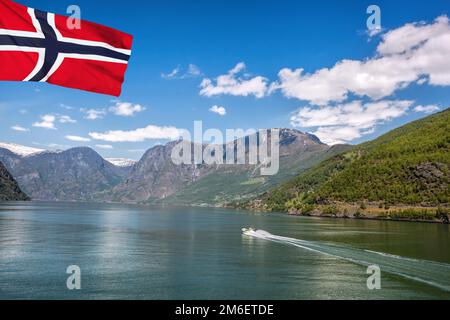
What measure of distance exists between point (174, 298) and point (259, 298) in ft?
30.0

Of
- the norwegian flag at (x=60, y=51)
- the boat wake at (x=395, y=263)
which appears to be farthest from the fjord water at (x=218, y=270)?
the norwegian flag at (x=60, y=51)

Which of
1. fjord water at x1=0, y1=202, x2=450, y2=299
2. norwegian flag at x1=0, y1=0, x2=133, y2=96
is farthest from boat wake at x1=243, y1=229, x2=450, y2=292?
norwegian flag at x1=0, y1=0, x2=133, y2=96

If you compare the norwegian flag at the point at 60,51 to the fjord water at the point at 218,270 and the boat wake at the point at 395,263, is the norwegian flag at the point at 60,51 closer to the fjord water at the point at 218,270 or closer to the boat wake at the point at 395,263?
the fjord water at the point at 218,270

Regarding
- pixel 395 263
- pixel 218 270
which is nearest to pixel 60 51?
pixel 218 270

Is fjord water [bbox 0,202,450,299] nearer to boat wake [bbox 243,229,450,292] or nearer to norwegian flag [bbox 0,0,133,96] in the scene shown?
boat wake [bbox 243,229,450,292]

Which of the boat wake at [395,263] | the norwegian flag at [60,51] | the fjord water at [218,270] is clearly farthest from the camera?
the boat wake at [395,263]

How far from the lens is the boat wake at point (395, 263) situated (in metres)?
57.6

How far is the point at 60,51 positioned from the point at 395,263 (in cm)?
6666

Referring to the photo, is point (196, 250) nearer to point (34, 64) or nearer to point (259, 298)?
point (259, 298)

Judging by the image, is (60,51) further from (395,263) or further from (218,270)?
(395,263)

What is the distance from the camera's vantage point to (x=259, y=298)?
4662 cm

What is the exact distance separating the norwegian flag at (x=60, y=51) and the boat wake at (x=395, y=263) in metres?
49.5
